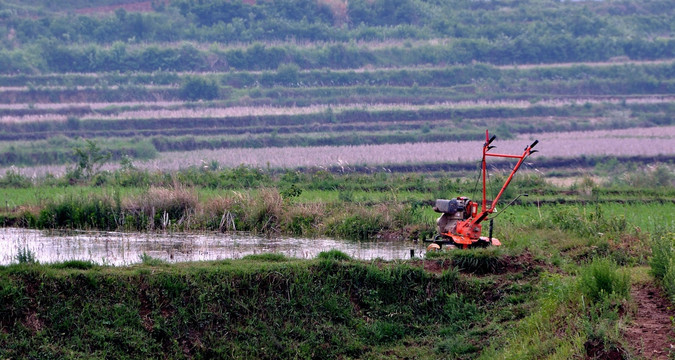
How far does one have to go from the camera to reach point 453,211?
10922 millimetres

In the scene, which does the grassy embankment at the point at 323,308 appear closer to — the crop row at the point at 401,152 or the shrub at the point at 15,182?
the shrub at the point at 15,182

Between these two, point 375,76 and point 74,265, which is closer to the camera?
point 74,265

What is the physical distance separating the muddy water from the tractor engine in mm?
597

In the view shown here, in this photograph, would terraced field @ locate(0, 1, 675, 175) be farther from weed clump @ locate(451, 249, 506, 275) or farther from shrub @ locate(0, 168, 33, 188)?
weed clump @ locate(451, 249, 506, 275)

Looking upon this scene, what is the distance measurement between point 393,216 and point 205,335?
6093 millimetres

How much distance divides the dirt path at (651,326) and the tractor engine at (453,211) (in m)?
2.94

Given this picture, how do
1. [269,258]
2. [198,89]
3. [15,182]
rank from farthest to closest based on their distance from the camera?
[198,89], [15,182], [269,258]

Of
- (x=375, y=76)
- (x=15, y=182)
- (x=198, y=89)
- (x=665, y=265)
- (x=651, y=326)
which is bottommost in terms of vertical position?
(x=15, y=182)

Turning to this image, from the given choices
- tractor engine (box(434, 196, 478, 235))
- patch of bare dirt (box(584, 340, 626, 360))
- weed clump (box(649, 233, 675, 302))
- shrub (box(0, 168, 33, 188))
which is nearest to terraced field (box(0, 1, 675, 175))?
shrub (box(0, 168, 33, 188))

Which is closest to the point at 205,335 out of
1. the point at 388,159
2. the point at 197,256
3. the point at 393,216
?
the point at 197,256

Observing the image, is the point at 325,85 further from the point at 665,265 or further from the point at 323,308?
the point at 665,265

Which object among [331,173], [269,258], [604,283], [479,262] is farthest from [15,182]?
[604,283]

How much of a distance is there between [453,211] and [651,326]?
384 cm

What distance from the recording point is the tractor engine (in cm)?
1089
